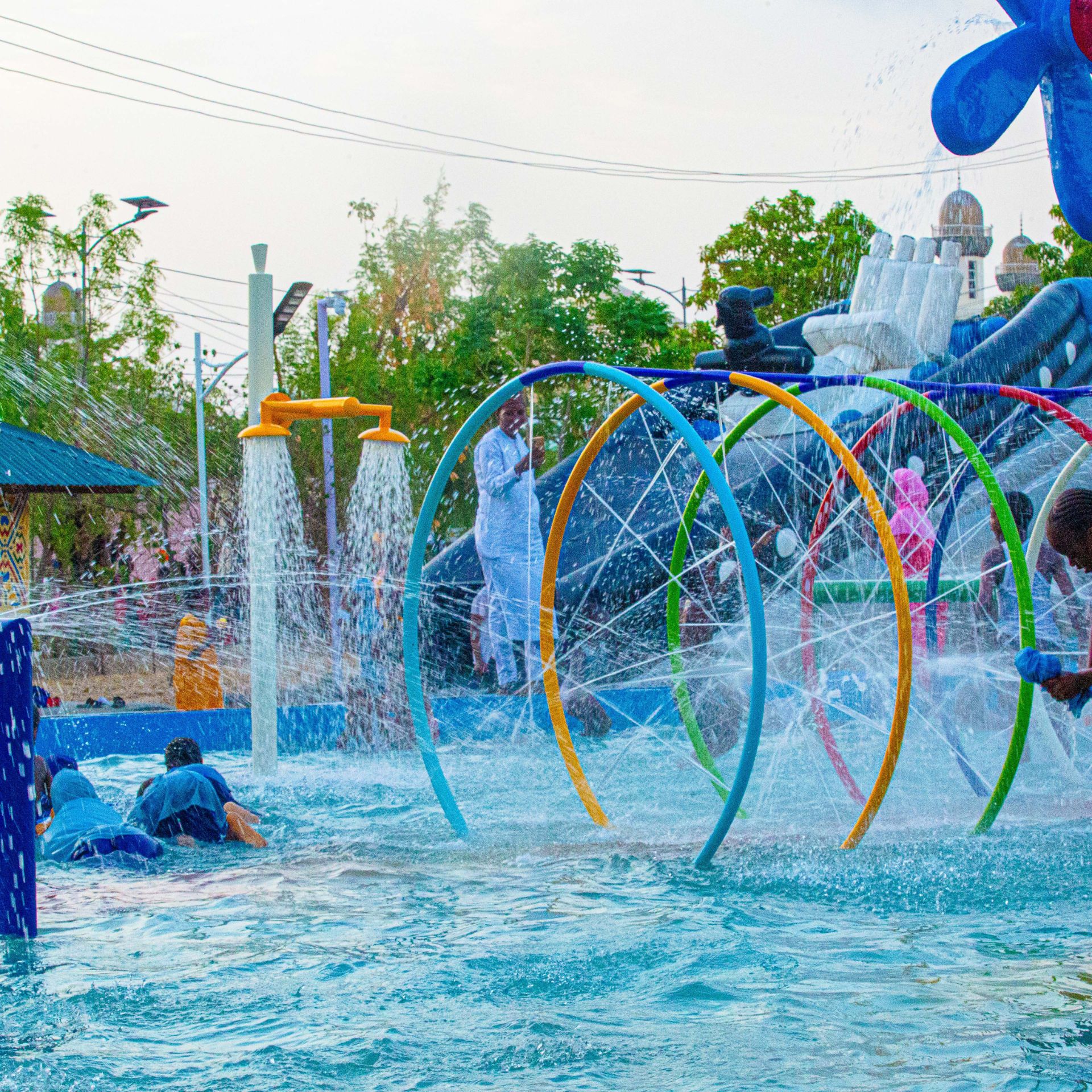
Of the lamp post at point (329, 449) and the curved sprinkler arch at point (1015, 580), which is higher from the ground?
the lamp post at point (329, 449)

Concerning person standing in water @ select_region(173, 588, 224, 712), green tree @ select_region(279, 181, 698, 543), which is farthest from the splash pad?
green tree @ select_region(279, 181, 698, 543)

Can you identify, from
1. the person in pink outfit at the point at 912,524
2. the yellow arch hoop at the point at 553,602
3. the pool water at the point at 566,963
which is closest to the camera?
the pool water at the point at 566,963

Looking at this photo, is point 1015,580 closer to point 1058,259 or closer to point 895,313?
point 895,313

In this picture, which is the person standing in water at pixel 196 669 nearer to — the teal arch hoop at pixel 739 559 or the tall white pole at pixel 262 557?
the tall white pole at pixel 262 557

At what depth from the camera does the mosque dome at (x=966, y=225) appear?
62312mm

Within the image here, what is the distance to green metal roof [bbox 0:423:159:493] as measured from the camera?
12.8 metres

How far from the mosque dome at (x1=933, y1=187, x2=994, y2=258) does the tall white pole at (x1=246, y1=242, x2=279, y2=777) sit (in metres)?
49.8

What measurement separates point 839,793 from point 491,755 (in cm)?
272

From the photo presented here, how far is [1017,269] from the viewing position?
194 feet

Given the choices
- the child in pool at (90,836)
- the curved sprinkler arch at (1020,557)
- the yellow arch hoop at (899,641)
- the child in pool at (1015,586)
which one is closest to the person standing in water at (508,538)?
the curved sprinkler arch at (1020,557)

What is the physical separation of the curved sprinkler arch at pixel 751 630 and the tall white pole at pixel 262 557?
190 centimetres

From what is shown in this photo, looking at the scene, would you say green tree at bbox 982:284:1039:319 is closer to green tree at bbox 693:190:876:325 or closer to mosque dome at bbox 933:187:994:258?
green tree at bbox 693:190:876:325

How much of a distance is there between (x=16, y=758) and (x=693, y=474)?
10089 millimetres

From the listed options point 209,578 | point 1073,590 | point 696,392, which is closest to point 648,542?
point 696,392
